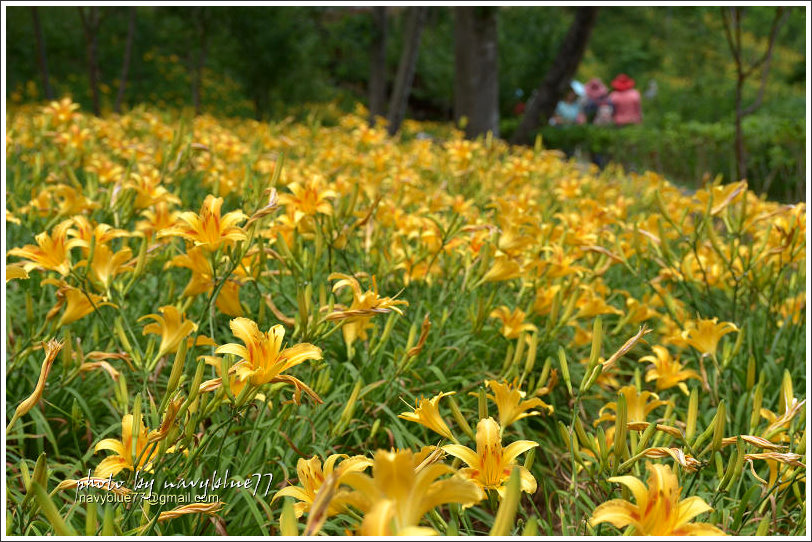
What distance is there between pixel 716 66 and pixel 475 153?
15568mm

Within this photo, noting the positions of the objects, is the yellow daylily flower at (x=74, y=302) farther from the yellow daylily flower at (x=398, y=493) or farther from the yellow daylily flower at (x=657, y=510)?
the yellow daylily flower at (x=657, y=510)

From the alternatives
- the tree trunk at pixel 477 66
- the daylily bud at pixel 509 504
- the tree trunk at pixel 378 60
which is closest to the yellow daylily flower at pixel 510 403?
the daylily bud at pixel 509 504

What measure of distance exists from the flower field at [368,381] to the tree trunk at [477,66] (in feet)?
19.9

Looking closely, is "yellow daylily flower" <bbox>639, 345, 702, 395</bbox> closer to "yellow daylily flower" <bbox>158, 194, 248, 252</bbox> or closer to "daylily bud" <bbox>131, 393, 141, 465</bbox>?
"yellow daylily flower" <bbox>158, 194, 248, 252</bbox>

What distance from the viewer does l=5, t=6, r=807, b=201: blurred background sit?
765 cm

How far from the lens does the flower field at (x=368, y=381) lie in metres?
1.02

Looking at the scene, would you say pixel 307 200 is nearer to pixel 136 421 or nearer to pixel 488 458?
pixel 136 421

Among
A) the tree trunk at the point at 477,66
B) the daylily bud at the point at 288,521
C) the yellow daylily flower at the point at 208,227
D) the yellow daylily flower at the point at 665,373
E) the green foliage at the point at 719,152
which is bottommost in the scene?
the yellow daylily flower at the point at 665,373

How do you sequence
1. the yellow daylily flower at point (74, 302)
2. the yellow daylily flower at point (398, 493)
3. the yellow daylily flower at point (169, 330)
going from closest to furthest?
the yellow daylily flower at point (398, 493) → the yellow daylily flower at point (169, 330) → the yellow daylily flower at point (74, 302)

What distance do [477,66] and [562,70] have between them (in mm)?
1388

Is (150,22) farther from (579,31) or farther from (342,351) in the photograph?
(342,351)

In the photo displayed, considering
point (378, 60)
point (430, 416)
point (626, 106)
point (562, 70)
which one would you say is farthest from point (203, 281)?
point (626, 106)

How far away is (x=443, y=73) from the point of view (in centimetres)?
1764

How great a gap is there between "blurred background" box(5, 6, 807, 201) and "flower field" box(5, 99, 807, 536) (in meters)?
2.87
